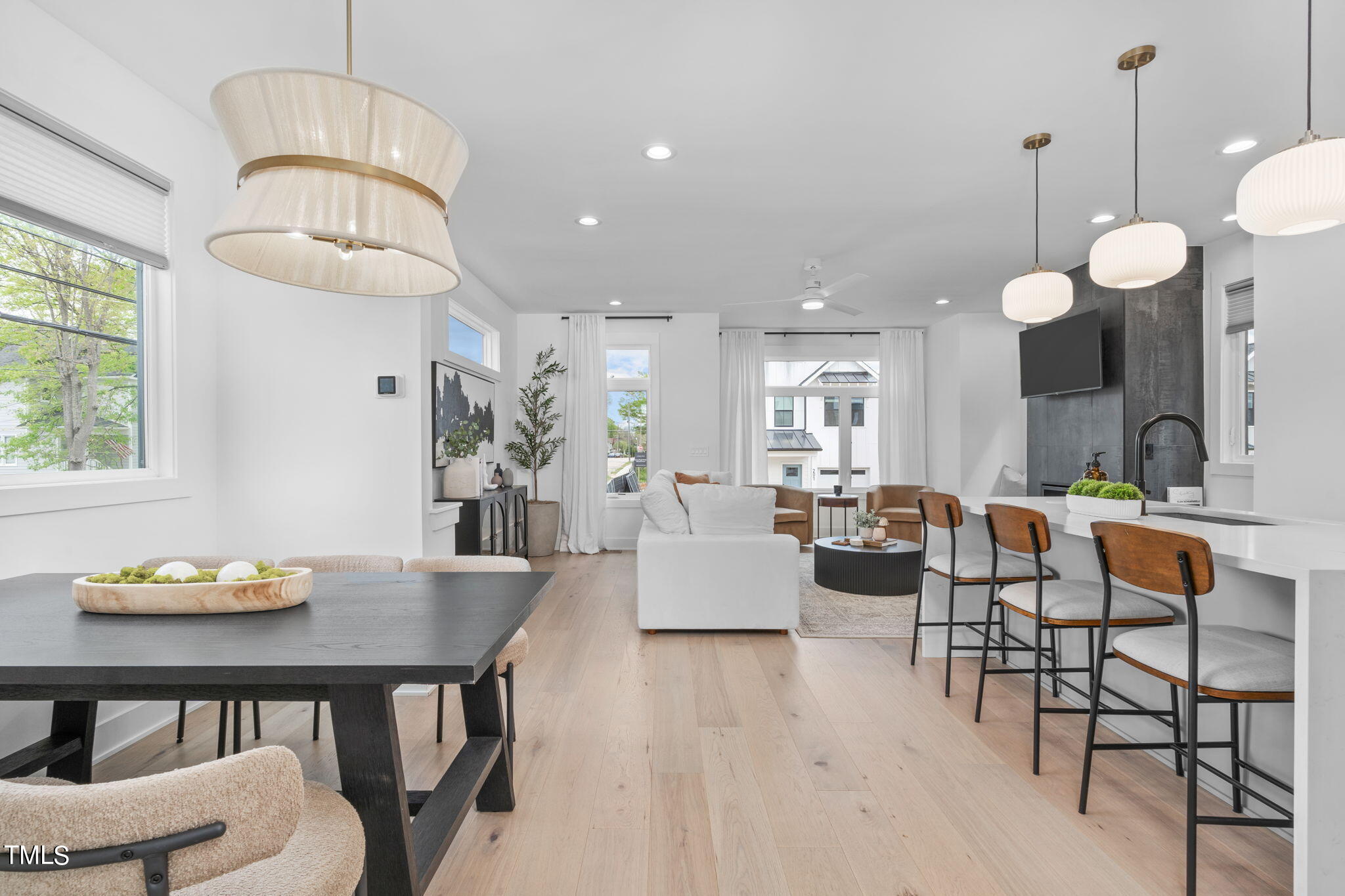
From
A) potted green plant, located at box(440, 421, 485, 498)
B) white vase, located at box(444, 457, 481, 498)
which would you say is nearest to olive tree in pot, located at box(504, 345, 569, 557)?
potted green plant, located at box(440, 421, 485, 498)

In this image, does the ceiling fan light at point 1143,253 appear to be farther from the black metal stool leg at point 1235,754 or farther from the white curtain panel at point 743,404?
the white curtain panel at point 743,404

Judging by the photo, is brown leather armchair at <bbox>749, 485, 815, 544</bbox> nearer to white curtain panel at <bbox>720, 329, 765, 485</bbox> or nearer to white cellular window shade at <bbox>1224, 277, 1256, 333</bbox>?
white curtain panel at <bbox>720, 329, 765, 485</bbox>

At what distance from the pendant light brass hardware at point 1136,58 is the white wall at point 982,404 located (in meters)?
4.83

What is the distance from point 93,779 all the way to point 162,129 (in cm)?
249

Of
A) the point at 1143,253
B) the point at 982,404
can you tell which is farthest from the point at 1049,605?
the point at 982,404

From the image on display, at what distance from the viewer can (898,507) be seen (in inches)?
280

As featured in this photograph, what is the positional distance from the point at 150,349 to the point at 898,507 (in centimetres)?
643

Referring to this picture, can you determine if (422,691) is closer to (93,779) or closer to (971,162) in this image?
(93,779)

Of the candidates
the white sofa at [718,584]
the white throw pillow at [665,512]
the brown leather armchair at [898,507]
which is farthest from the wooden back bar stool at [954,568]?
the brown leather armchair at [898,507]

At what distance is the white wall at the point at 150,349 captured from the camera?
214cm

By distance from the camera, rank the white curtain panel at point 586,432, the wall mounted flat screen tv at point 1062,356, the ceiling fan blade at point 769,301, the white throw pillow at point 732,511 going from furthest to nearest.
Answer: the white curtain panel at point 586,432 → the ceiling fan blade at point 769,301 → the wall mounted flat screen tv at point 1062,356 → the white throw pillow at point 732,511

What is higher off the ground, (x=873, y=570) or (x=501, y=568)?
(x=501, y=568)

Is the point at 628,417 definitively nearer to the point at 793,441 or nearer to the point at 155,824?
the point at 793,441

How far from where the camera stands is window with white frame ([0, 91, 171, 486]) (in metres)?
2.17
